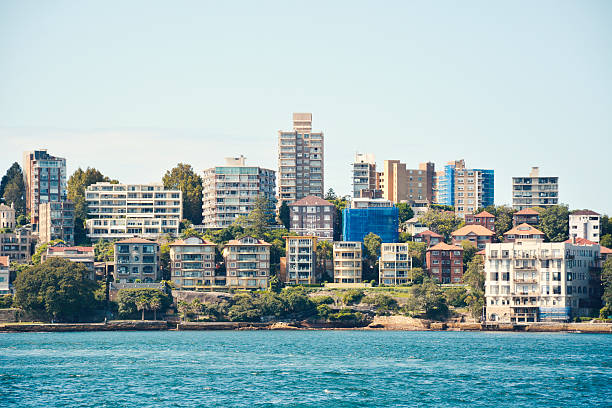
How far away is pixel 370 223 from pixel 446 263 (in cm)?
2319

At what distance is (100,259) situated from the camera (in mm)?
182625

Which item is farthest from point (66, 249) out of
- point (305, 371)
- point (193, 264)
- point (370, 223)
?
point (305, 371)

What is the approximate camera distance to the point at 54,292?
151250mm

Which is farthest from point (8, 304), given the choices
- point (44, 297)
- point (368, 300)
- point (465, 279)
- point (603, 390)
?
point (603, 390)

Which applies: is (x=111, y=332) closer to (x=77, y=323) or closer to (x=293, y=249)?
(x=77, y=323)

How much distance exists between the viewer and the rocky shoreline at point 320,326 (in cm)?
14950

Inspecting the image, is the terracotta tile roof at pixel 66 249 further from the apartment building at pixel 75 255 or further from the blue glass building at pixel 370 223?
the blue glass building at pixel 370 223

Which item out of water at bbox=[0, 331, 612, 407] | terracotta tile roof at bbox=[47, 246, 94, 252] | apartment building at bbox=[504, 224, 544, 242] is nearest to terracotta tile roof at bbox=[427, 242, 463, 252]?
apartment building at bbox=[504, 224, 544, 242]

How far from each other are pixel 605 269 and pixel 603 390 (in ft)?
238

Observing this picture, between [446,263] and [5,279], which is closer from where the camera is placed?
[5,279]

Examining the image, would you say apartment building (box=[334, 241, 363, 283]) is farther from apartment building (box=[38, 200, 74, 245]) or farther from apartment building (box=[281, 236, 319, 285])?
apartment building (box=[38, 200, 74, 245])

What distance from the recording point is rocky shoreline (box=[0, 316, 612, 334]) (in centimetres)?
14950

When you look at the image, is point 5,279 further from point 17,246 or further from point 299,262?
point 299,262

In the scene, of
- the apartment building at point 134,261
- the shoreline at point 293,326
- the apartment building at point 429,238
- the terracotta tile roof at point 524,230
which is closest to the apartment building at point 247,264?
the apartment building at point 134,261
